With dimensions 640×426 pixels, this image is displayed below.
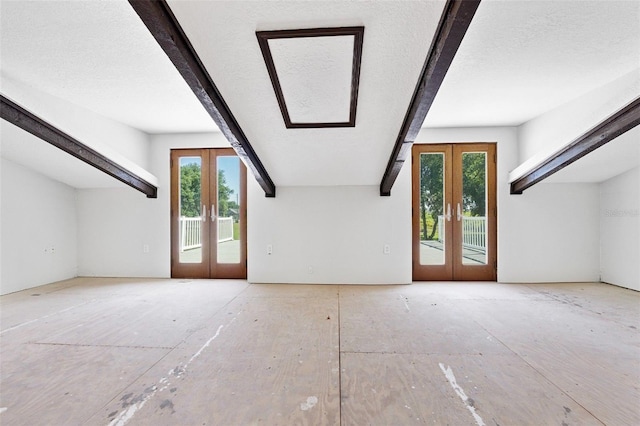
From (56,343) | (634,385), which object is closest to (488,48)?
(634,385)

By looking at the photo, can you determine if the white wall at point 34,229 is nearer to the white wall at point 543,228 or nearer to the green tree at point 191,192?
the green tree at point 191,192

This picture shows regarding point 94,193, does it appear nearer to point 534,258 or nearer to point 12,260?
point 12,260

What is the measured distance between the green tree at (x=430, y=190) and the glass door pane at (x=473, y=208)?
0.32m

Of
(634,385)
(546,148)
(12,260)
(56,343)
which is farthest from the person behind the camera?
(12,260)

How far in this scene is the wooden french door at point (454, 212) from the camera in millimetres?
4020

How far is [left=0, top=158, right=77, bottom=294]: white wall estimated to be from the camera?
3.49 metres

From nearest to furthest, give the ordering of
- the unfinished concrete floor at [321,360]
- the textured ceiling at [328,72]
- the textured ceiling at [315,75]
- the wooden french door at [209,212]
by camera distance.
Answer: the unfinished concrete floor at [321,360] → the textured ceiling at [328,72] → the textured ceiling at [315,75] → the wooden french door at [209,212]

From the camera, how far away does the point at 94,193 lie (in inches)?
172

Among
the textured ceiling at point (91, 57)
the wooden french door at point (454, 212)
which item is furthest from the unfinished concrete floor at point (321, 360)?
the textured ceiling at point (91, 57)

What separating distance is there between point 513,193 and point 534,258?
37.9 inches

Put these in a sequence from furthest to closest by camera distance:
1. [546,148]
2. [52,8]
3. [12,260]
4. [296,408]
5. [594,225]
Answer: [594,225] → [12,260] → [546,148] → [52,8] → [296,408]

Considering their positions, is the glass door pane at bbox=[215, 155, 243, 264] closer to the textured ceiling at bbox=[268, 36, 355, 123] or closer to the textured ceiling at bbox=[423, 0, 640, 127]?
the textured ceiling at bbox=[268, 36, 355, 123]

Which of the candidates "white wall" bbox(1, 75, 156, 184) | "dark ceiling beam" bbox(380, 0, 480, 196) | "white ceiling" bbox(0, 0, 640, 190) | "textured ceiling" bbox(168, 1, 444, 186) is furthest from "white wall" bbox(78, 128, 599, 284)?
"white wall" bbox(1, 75, 156, 184)

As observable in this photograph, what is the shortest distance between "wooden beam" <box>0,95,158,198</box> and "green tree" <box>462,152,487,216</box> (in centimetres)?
469
